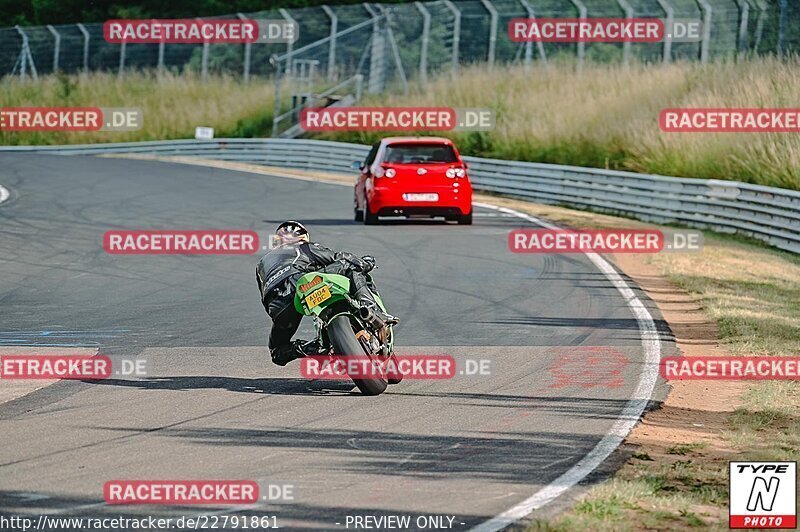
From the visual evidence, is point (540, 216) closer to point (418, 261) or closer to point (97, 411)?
point (418, 261)

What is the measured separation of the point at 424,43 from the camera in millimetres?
44344

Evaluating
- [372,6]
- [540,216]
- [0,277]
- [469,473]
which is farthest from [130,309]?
[372,6]

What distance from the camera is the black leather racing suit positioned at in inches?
403

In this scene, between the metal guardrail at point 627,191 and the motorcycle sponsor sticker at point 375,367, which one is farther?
the metal guardrail at point 627,191

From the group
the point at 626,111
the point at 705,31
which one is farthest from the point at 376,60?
the point at 705,31

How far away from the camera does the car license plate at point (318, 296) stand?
9.84m

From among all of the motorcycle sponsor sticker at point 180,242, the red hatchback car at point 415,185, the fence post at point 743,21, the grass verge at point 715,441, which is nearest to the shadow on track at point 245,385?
the grass verge at point 715,441

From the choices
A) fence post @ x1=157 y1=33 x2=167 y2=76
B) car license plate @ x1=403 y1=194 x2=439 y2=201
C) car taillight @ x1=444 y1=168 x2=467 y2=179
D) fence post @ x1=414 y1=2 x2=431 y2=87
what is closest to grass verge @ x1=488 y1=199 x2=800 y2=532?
car taillight @ x1=444 y1=168 x2=467 y2=179

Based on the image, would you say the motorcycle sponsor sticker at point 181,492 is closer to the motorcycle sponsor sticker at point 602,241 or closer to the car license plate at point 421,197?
the motorcycle sponsor sticker at point 602,241

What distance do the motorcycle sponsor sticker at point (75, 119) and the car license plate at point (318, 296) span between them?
1760 inches

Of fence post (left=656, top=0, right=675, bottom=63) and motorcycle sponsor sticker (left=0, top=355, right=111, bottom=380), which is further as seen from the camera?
fence post (left=656, top=0, right=675, bottom=63)

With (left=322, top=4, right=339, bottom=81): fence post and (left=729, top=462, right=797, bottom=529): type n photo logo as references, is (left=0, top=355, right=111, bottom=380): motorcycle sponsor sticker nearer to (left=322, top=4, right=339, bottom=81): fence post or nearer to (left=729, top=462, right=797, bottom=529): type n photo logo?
(left=729, top=462, right=797, bottom=529): type n photo logo

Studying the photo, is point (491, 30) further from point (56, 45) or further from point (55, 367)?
point (55, 367)

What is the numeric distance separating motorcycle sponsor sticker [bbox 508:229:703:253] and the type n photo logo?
13962mm
